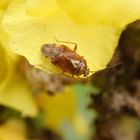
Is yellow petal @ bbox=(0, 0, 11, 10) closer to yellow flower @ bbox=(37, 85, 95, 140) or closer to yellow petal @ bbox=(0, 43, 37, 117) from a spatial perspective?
yellow petal @ bbox=(0, 43, 37, 117)

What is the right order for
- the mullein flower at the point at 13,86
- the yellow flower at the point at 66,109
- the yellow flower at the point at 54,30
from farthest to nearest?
the yellow flower at the point at 66,109 < the mullein flower at the point at 13,86 < the yellow flower at the point at 54,30

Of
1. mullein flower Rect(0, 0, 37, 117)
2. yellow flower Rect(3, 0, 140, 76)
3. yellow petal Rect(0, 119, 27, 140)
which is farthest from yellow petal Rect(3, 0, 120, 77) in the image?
yellow petal Rect(0, 119, 27, 140)

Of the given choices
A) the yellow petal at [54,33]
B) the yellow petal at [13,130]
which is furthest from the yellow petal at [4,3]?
the yellow petal at [13,130]

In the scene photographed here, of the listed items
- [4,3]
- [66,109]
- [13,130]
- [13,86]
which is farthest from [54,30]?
[66,109]

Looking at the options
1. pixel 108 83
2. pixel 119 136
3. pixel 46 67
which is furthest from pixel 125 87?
pixel 46 67

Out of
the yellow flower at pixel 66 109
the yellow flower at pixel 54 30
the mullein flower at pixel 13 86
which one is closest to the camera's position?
the yellow flower at pixel 54 30

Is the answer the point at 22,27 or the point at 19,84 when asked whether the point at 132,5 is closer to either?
the point at 22,27

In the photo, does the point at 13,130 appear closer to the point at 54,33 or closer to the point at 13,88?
the point at 13,88

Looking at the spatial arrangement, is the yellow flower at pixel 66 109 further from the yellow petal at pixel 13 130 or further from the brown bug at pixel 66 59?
the brown bug at pixel 66 59
